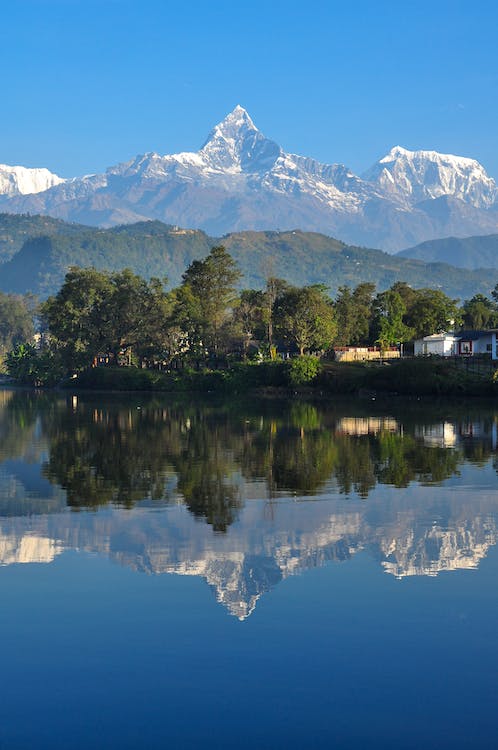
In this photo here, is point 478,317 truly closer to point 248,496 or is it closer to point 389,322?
point 389,322

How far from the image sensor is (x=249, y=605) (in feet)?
67.9

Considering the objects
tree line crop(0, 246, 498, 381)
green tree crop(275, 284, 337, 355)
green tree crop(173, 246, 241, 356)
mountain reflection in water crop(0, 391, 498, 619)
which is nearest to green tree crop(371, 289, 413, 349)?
tree line crop(0, 246, 498, 381)

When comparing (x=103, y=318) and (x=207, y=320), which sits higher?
(x=103, y=318)

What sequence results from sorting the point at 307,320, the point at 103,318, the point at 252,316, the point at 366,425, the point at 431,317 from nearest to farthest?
the point at 366,425 → the point at 307,320 → the point at 103,318 → the point at 252,316 → the point at 431,317

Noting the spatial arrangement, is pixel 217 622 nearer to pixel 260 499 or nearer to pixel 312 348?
pixel 260 499

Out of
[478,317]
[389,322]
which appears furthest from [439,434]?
[478,317]

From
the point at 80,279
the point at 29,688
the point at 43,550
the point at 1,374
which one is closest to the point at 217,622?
the point at 29,688

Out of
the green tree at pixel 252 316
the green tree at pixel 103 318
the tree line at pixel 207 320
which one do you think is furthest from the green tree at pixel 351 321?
the green tree at pixel 103 318

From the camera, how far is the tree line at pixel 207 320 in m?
128

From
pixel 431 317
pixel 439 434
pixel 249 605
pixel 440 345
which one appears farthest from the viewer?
pixel 431 317

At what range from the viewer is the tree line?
12775 cm

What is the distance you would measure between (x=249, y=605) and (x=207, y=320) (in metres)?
109

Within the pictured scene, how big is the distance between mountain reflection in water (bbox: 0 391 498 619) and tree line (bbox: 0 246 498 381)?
5954 cm

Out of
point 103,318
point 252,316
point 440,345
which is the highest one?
point 252,316
